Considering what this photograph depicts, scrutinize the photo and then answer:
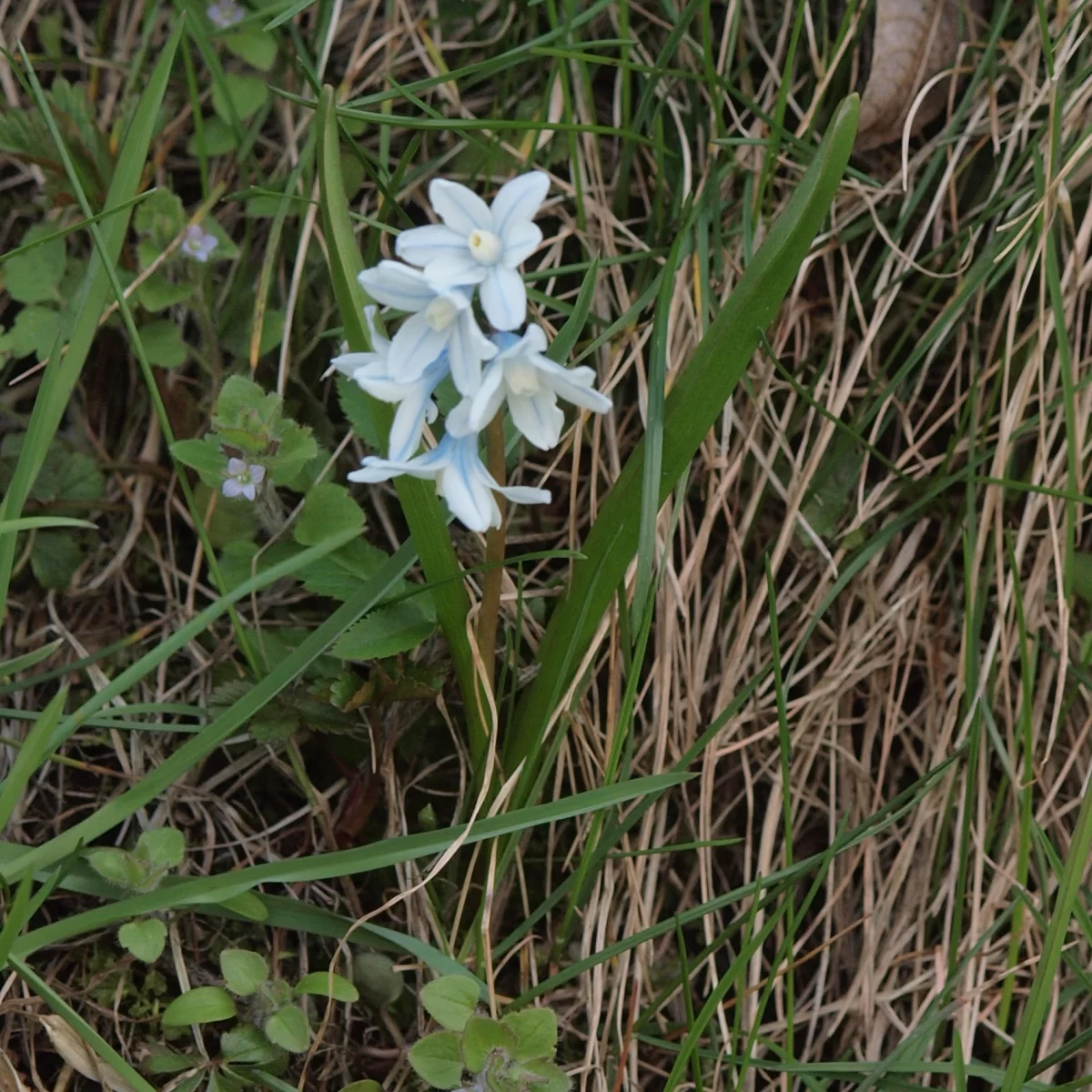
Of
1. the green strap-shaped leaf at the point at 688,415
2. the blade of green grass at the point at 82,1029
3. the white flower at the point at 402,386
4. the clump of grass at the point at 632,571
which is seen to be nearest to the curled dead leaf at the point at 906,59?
the clump of grass at the point at 632,571

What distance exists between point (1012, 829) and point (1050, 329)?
2.66ft

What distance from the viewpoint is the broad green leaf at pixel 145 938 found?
131 centimetres

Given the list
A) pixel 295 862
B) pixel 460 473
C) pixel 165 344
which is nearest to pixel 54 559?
pixel 165 344

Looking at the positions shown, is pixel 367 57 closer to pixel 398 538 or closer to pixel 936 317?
pixel 398 538

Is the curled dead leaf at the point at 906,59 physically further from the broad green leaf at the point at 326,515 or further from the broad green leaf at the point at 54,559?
the broad green leaf at the point at 54,559

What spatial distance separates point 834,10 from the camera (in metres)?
1.90

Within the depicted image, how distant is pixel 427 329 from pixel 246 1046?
3.20ft

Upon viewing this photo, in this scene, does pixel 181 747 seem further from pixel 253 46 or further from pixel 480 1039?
pixel 253 46

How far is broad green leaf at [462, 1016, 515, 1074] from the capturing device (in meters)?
1.28

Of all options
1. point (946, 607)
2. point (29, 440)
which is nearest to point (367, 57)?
point (29, 440)

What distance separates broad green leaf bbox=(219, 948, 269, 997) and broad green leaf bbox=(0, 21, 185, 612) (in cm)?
53

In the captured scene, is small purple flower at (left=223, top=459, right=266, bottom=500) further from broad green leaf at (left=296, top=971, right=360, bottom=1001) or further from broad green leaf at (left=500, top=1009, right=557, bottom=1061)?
broad green leaf at (left=500, top=1009, right=557, bottom=1061)

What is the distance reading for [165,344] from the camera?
69.0 inches

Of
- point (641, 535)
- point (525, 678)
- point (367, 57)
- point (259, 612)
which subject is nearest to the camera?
point (641, 535)
